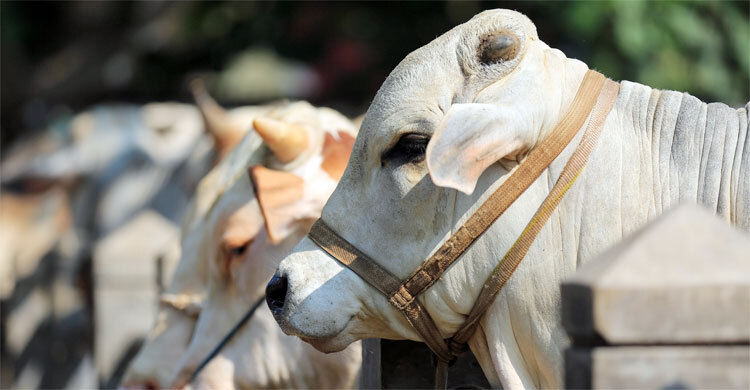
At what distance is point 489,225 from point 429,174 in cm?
18

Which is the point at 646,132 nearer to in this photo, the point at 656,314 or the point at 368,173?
the point at 368,173

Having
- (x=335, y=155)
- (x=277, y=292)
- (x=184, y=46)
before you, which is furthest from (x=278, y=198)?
(x=184, y=46)

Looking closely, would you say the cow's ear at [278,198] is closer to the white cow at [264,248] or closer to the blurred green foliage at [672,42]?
the white cow at [264,248]

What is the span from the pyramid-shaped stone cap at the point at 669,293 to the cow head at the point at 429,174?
2.16ft

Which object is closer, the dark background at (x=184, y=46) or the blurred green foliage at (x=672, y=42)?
the blurred green foliage at (x=672, y=42)

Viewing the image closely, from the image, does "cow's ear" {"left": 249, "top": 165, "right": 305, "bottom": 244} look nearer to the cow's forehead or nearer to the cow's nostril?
the cow's nostril

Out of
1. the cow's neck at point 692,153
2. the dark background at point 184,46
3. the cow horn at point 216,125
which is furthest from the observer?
the dark background at point 184,46

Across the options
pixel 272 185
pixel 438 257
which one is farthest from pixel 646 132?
pixel 272 185

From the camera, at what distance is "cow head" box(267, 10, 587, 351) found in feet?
8.08

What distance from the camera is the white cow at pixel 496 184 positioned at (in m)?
2.47

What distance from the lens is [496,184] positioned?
97.8 inches

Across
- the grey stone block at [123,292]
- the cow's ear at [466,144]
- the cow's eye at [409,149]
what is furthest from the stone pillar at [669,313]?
the grey stone block at [123,292]

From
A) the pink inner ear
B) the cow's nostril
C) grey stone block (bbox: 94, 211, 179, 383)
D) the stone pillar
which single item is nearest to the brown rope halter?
the cow's nostril

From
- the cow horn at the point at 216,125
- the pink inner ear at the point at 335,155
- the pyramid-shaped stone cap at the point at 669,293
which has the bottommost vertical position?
the cow horn at the point at 216,125
